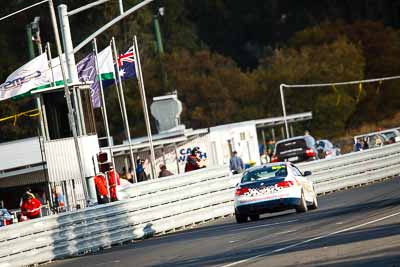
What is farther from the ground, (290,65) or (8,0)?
(8,0)

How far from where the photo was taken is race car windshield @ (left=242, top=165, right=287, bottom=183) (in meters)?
27.6

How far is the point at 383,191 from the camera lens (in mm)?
32250

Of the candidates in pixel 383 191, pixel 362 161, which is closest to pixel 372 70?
pixel 362 161

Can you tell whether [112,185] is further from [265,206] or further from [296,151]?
[296,151]

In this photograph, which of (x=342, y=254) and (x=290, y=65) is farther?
(x=290, y=65)

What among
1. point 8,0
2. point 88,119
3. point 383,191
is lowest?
point 383,191

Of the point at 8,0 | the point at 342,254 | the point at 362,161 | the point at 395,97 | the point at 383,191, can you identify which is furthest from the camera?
the point at 395,97

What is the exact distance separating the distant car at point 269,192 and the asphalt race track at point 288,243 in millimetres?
330

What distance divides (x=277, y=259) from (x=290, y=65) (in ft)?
218

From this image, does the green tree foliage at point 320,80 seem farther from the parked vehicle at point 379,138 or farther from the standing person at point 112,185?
the standing person at point 112,185

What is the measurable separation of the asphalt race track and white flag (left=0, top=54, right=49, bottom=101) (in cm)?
689

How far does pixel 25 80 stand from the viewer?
3225 centimetres

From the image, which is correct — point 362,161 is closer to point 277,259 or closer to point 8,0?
point 277,259

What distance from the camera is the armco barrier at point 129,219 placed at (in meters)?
23.4
